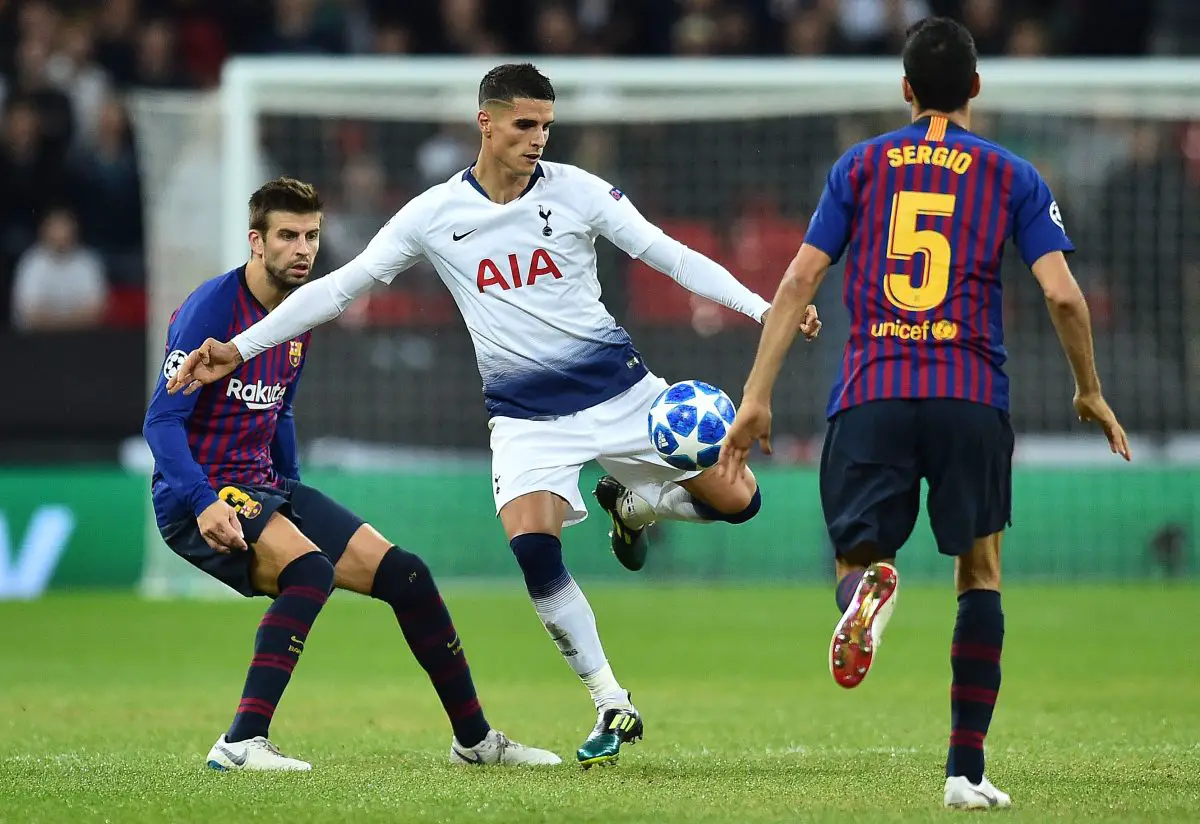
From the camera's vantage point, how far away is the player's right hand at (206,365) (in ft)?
21.8

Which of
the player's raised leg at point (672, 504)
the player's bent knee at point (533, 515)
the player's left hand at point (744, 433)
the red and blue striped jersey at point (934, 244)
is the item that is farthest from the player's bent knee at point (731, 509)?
the red and blue striped jersey at point (934, 244)

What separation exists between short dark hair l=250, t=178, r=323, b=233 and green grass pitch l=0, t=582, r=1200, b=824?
6.69 feet

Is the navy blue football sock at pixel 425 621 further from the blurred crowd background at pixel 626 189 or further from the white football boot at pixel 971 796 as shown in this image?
the blurred crowd background at pixel 626 189

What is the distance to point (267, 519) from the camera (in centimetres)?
679

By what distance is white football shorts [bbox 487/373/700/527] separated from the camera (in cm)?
693

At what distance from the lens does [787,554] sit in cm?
1489

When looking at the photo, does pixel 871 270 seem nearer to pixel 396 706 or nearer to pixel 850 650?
pixel 850 650

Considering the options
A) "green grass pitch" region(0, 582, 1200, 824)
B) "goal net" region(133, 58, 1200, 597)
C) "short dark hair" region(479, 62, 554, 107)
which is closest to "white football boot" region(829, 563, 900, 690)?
"green grass pitch" region(0, 582, 1200, 824)

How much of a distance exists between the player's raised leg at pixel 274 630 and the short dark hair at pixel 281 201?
44.4 inches

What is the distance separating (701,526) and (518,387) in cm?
791

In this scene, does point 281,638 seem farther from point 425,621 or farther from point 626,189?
point 626,189

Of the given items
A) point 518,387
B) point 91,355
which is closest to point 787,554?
point 91,355

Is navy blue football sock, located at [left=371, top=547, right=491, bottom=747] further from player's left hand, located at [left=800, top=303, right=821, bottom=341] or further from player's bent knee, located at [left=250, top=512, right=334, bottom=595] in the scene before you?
player's left hand, located at [left=800, top=303, right=821, bottom=341]

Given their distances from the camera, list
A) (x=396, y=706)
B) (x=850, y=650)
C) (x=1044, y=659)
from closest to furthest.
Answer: (x=850, y=650) → (x=396, y=706) → (x=1044, y=659)
